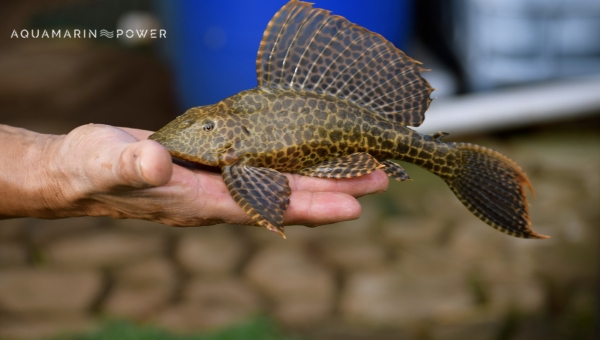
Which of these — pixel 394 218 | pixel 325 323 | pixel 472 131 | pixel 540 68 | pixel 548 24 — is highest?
pixel 548 24

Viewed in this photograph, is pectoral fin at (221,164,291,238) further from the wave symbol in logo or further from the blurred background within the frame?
the wave symbol in logo

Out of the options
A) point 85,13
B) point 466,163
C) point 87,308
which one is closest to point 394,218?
point 87,308

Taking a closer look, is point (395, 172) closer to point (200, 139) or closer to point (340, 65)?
point (340, 65)

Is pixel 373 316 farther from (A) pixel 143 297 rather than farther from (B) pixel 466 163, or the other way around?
(B) pixel 466 163

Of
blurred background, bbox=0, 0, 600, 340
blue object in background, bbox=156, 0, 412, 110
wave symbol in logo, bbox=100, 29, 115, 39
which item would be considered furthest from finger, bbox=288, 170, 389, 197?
wave symbol in logo, bbox=100, 29, 115, 39

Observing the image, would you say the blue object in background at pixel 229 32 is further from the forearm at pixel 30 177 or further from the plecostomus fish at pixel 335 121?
the forearm at pixel 30 177

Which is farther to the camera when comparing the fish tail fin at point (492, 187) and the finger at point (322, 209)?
the fish tail fin at point (492, 187)

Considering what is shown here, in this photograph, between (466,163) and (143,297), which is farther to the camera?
(143,297)
